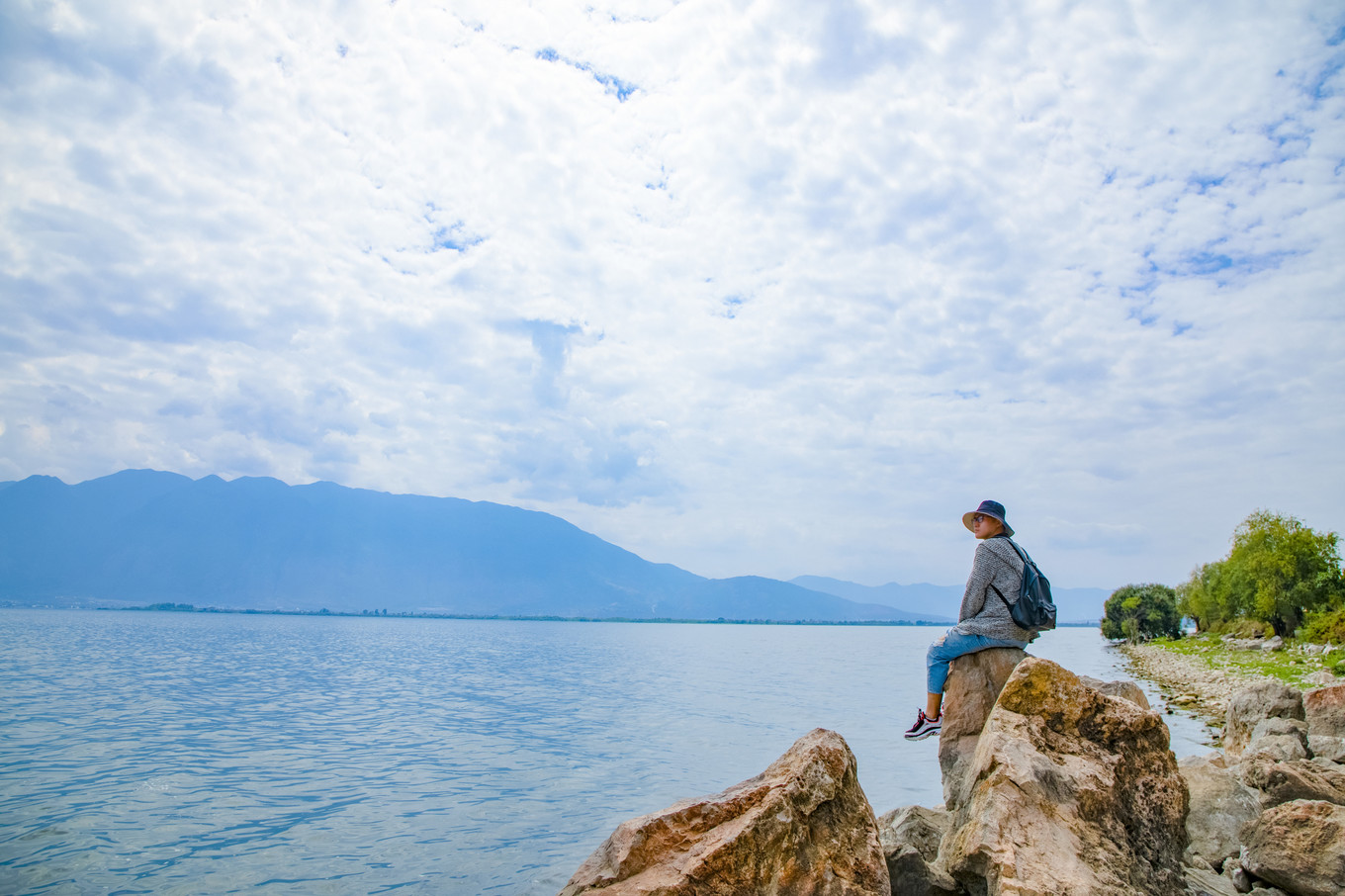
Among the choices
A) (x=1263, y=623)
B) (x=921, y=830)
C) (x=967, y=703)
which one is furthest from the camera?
(x=1263, y=623)

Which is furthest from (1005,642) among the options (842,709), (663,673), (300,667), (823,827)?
(300,667)

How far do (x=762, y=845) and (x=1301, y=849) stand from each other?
5.88 metres

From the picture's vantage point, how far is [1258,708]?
16.9m

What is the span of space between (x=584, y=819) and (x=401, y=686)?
32.1m

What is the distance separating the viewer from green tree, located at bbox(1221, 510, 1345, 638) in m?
59.1

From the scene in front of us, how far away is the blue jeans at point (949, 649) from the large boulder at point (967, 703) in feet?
0.38

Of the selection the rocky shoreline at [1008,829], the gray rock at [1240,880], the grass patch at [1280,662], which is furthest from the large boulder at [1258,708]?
the rocky shoreline at [1008,829]

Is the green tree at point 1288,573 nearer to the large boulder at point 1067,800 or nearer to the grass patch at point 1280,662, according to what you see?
the grass patch at point 1280,662

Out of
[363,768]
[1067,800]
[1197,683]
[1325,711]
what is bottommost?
[363,768]

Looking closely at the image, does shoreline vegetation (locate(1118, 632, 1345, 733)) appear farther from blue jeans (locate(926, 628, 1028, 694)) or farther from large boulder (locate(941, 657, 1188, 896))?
large boulder (locate(941, 657, 1188, 896))

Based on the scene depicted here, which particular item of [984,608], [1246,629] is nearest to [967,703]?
[984,608]

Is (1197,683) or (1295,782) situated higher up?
(1295,782)

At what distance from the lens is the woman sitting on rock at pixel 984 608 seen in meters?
8.52

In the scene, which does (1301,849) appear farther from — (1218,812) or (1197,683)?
(1197,683)
